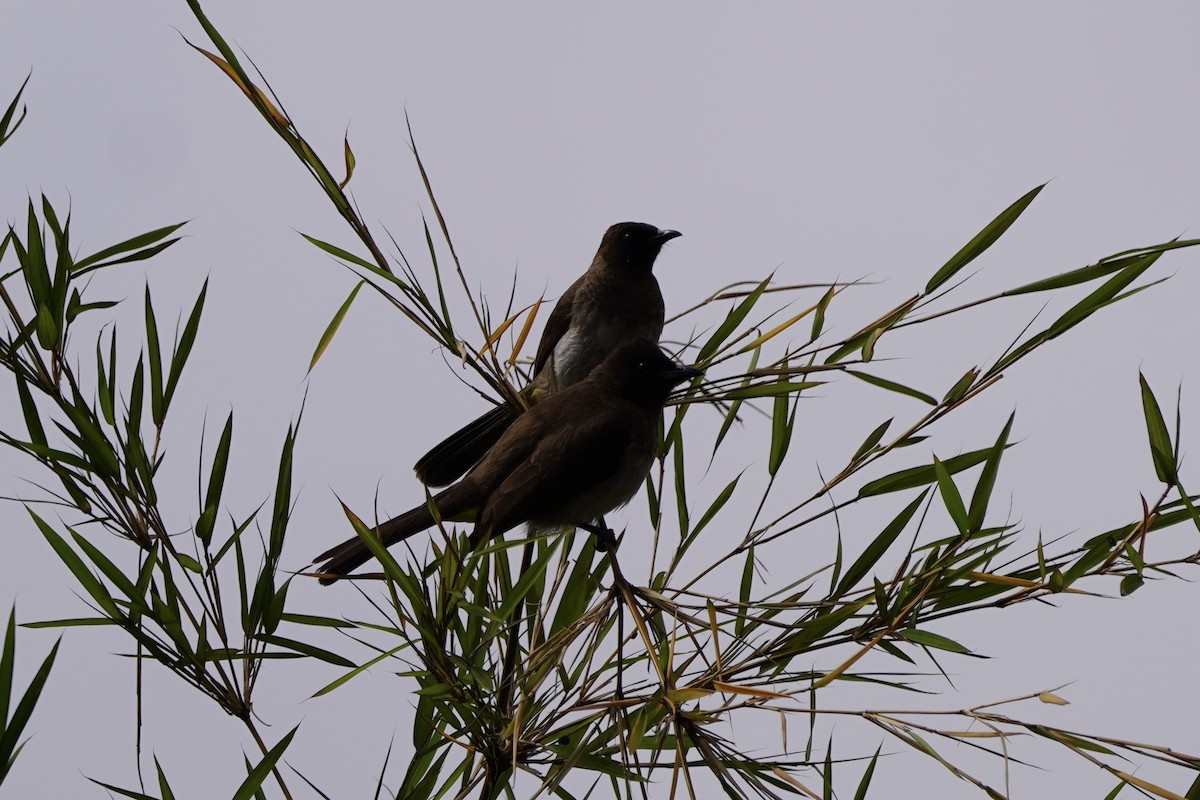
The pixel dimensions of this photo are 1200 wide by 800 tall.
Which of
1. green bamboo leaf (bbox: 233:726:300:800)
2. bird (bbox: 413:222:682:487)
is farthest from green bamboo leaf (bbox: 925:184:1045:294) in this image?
bird (bbox: 413:222:682:487)

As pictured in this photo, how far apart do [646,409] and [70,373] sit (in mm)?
1419

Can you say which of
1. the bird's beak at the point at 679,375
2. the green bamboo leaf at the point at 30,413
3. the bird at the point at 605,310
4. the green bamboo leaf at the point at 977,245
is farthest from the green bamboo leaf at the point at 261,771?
the bird at the point at 605,310

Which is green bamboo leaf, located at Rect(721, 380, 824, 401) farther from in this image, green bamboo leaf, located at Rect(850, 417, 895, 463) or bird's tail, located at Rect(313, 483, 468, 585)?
bird's tail, located at Rect(313, 483, 468, 585)

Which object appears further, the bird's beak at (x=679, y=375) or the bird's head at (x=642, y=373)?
the bird's head at (x=642, y=373)

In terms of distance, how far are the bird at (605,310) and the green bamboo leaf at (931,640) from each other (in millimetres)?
2026

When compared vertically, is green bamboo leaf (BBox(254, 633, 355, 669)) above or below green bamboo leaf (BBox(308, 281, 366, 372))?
below

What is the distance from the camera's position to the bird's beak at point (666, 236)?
170 inches

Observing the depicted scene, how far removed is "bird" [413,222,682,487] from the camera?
4156 mm

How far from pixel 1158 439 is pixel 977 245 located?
0.50m

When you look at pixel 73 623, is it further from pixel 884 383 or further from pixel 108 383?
pixel 884 383

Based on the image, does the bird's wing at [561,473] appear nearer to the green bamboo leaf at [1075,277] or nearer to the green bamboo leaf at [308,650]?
the green bamboo leaf at [308,650]

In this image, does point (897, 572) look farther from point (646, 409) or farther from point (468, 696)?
point (646, 409)

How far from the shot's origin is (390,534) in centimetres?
284

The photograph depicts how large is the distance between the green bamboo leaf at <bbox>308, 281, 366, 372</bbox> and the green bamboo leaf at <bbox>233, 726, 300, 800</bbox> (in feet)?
2.38
